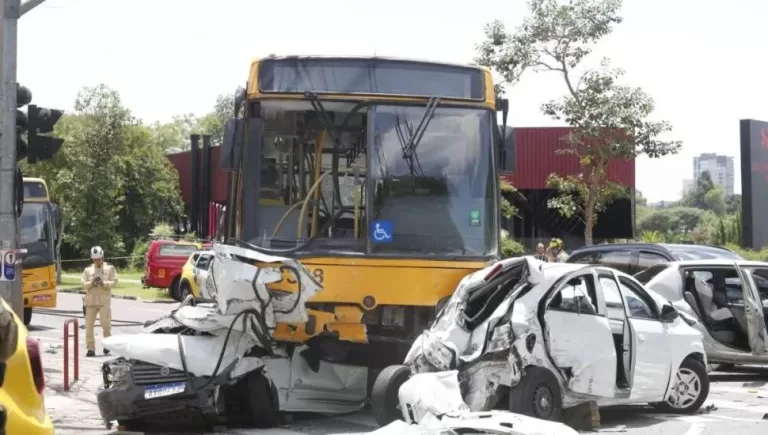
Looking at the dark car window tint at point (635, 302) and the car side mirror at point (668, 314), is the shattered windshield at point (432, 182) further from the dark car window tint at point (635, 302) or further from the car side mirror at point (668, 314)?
the car side mirror at point (668, 314)

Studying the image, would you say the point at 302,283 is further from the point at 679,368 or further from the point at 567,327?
the point at 679,368

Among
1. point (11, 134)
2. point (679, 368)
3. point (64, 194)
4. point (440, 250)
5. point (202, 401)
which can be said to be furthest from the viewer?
point (64, 194)

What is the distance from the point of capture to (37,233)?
2500 cm

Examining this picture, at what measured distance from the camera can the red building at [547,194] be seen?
39.7 m

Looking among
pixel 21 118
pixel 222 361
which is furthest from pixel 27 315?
pixel 222 361

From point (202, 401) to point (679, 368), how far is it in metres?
5.17

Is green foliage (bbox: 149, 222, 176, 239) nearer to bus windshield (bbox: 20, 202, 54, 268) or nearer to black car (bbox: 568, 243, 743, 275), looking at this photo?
bus windshield (bbox: 20, 202, 54, 268)

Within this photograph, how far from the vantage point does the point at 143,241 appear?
A: 183 ft

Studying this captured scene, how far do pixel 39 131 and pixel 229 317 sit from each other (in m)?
5.07

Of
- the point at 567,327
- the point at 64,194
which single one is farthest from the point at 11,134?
the point at 64,194

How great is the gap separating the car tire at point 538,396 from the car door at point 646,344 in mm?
1272

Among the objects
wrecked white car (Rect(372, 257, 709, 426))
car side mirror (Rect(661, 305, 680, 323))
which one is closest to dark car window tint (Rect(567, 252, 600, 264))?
car side mirror (Rect(661, 305, 680, 323))

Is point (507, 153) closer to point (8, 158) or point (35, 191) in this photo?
point (8, 158)

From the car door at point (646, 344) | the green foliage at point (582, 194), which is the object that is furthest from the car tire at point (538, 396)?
the green foliage at point (582, 194)
